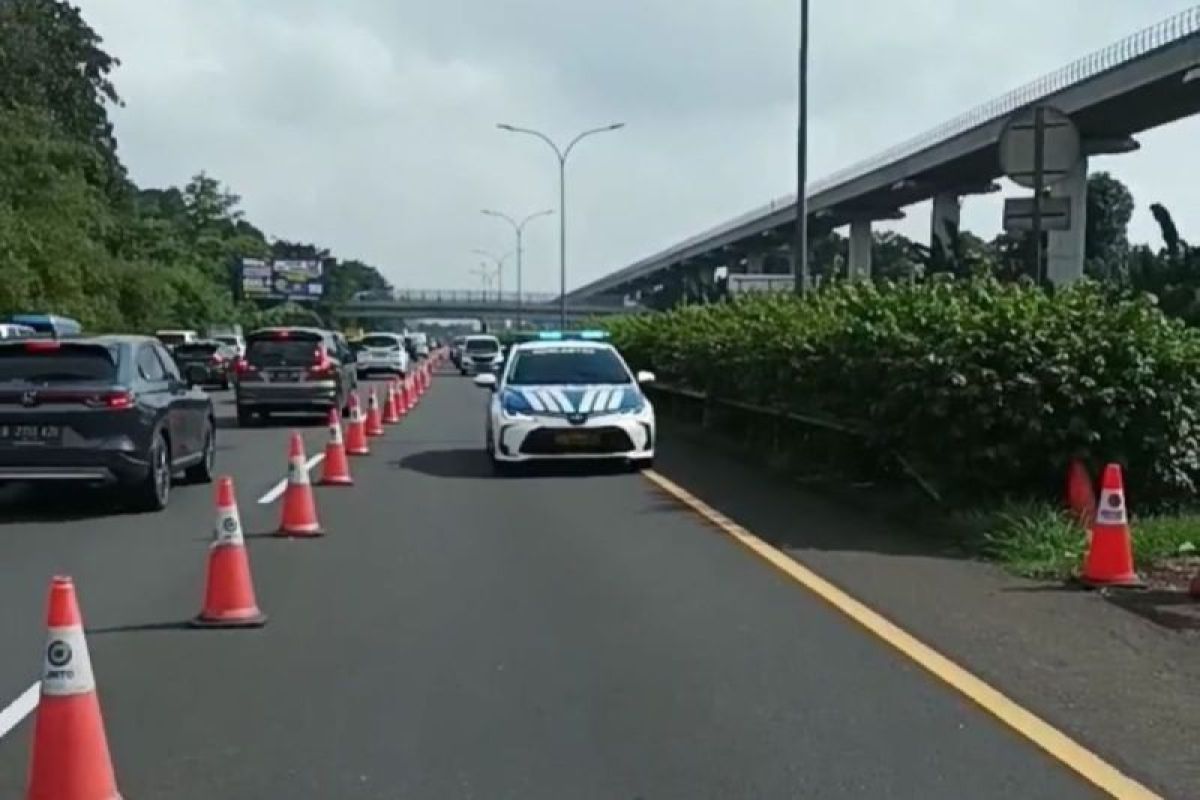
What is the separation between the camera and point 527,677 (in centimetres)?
880

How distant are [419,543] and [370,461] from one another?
9224 millimetres

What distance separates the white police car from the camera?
2038cm

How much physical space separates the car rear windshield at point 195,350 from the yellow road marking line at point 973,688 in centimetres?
3704

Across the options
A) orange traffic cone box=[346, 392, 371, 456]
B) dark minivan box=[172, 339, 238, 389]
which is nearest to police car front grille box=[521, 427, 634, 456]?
orange traffic cone box=[346, 392, 371, 456]

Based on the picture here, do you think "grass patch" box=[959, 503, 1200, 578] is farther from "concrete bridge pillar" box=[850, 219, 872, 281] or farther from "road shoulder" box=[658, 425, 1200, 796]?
"concrete bridge pillar" box=[850, 219, 872, 281]

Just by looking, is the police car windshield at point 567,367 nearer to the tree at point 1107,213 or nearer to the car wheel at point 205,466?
the car wheel at point 205,466

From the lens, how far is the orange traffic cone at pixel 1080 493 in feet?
46.6

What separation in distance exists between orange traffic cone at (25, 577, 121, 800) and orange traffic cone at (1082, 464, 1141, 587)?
7.15 m

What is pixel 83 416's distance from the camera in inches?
623

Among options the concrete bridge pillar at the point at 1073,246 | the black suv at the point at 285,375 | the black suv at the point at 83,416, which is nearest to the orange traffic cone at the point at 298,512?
the black suv at the point at 83,416

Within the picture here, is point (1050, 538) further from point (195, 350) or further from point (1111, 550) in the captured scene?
point (195, 350)

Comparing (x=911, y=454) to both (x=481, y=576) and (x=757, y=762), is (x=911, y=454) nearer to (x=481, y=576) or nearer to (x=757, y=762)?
(x=481, y=576)

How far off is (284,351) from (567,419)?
13.6 m

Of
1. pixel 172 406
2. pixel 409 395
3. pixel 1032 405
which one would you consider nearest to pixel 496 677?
pixel 1032 405
